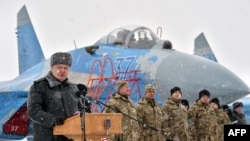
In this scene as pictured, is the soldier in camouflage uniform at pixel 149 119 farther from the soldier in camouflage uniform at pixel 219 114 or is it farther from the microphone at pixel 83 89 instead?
the microphone at pixel 83 89

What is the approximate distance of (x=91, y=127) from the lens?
355 centimetres

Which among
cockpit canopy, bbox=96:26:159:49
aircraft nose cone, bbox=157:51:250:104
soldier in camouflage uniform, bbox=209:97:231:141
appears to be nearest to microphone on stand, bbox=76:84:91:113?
soldier in camouflage uniform, bbox=209:97:231:141

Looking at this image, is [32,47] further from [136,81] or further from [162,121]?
[162,121]

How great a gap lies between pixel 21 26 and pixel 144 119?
1216cm

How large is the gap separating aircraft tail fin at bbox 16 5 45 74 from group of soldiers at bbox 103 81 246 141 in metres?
10.1

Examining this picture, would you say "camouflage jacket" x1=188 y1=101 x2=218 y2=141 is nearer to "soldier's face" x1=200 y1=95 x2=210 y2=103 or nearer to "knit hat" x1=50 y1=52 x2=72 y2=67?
"soldier's face" x1=200 y1=95 x2=210 y2=103

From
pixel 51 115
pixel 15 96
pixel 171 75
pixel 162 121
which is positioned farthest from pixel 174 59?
pixel 51 115

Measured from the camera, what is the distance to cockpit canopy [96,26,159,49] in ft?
37.7

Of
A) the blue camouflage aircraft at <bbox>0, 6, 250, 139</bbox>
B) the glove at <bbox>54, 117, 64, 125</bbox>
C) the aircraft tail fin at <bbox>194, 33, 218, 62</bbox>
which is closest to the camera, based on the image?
the glove at <bbox>54, 117, 64, 125</bbox>

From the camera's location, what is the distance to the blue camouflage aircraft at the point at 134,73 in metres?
9.81

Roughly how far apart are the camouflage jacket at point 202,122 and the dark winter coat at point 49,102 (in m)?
4.40

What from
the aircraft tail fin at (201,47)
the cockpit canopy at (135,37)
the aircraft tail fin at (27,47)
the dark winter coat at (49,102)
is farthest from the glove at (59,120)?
the aircraft tail fin at (201,47)

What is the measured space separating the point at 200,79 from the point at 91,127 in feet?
21.2

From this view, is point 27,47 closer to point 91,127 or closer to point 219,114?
point 219,114
